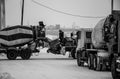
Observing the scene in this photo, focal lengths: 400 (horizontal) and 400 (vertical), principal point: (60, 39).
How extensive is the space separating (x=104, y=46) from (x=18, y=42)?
20.3 metres

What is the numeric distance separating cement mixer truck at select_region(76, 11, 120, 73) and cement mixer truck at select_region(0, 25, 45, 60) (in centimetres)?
1273

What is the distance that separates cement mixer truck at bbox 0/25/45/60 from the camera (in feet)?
133

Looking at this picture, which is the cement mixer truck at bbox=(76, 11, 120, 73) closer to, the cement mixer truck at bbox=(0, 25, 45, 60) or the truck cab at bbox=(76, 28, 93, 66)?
the truck cab at bbox=(76, 28, 93, 66)

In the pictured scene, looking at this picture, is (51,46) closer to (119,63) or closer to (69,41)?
(69,41)

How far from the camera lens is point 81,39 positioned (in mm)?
28406

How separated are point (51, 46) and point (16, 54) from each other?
704 cm

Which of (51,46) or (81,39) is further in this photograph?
(51,46)

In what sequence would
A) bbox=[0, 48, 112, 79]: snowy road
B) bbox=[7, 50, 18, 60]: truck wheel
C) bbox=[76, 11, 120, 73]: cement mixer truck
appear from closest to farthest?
bbox=[76, 11, 120, 73]: cement mixer truck < bbox=[0, 48, 112, 79]: snowy road < bbox=[7, 50, 18, 60]: truck wheel

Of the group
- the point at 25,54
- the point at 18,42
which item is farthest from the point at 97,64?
the point at 18,42

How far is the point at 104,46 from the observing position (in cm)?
2227

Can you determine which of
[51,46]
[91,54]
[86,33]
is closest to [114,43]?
[91,54]

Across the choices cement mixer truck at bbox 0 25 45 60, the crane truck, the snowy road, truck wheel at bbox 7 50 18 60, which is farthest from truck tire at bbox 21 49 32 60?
the snowy road

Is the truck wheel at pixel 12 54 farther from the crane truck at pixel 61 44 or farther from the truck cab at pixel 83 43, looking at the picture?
the truck cab at pixel 83 43

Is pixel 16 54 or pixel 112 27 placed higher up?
pixel 112 27
